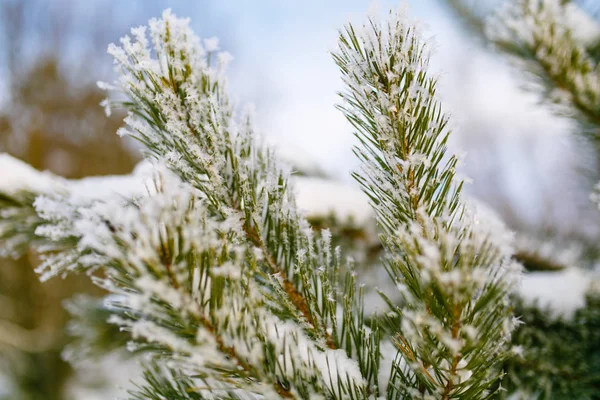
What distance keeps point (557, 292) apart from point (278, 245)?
82 cm

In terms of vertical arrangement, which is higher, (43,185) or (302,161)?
(302,161)

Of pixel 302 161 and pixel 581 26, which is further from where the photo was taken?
pixel 302 161

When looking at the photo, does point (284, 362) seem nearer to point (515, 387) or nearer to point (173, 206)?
point (173, 206)

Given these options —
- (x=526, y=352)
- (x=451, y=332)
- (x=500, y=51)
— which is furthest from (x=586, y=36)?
(x=451, y=332)

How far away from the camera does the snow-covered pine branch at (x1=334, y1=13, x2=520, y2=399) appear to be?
1.36ft

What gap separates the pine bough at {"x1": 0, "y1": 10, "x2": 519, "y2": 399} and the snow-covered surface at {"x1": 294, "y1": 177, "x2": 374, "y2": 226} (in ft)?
1.90

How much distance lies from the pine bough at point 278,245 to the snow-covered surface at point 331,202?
58 centimetres

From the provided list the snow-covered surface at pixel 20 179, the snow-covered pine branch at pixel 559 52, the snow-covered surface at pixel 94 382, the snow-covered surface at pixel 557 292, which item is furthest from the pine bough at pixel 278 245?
the snow-covered surface at pixel 94 382

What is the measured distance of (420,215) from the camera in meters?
0.47

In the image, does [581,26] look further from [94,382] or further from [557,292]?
[94,382]

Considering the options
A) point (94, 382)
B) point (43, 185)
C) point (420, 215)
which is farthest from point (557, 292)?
point (94, 382)

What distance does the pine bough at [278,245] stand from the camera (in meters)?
0.38

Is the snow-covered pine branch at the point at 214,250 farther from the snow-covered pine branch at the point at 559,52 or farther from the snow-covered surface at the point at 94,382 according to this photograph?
the snow-covered surface at the point at 94,382

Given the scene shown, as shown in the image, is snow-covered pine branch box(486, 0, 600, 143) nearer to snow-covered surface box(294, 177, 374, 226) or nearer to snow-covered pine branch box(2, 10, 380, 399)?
snow-covered surface box(294, 177, 374, 226)
